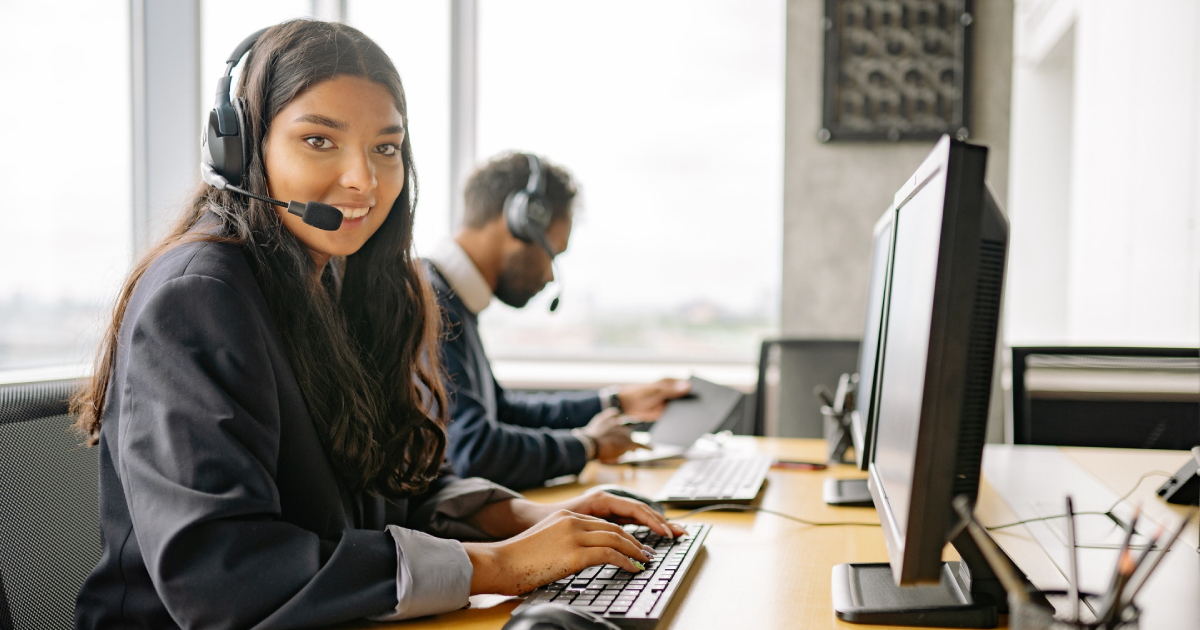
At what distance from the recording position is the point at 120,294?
86 centimetres

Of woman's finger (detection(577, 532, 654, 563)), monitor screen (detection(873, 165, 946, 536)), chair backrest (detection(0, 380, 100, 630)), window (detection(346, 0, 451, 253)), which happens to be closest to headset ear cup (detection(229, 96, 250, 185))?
chair backrest (detection(0, 380, 100, 630))

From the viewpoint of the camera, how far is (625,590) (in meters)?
0.80

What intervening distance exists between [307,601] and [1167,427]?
83.8 inches

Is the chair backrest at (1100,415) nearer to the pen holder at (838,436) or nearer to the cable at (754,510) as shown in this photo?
the pen holder at (838,436)

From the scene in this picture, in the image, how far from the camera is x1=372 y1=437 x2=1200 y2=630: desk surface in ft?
2.56

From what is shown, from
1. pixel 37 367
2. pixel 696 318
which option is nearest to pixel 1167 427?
pixel 696 318

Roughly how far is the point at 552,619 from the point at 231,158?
604mm

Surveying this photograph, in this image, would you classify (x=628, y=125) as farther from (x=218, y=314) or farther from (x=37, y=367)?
(x=218, y=314)

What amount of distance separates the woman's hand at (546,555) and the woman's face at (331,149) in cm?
39

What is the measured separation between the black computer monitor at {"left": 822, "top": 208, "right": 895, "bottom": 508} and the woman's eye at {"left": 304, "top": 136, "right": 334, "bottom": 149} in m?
0.62

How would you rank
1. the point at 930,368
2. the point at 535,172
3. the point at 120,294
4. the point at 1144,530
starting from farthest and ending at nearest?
the point at 535,172 < the point at 1144,530 < the point at 120,294 < the point at 930,368

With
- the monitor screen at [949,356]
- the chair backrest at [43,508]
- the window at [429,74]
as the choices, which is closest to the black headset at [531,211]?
the chair backrest at [43,508]

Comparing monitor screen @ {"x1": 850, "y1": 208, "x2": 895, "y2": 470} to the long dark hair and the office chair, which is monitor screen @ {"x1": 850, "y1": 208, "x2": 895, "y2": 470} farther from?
the office chair

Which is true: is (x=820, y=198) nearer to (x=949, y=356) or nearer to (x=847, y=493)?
(x=847, y=493)
